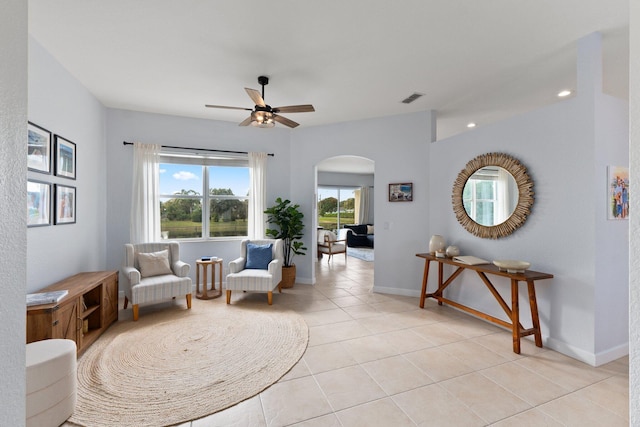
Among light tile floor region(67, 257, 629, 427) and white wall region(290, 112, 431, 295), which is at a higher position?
white wall region(290, 112, 431, 295)

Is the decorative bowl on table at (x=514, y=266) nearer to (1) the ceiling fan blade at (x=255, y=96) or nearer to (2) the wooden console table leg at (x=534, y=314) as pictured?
(2) the wooden console table leg at (x=534, y=314)

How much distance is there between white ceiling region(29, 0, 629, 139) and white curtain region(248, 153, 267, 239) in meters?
1.26

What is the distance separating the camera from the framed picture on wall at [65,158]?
9.86 ft

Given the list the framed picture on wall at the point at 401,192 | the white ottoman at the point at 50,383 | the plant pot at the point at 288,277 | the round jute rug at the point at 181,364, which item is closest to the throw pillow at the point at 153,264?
the round jute rug at the point at 181,364

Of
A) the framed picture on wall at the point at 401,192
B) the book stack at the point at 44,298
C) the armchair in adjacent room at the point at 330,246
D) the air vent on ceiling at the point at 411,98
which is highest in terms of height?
the air vent on ceiling at the point at 411,98

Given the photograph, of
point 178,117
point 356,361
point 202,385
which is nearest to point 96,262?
point 178,117

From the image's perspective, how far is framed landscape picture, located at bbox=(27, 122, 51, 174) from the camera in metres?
2.56

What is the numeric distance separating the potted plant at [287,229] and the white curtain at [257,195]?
180 millimetres

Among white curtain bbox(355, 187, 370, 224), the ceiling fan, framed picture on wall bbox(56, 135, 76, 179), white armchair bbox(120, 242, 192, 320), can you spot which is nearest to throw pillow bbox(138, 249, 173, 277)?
white armchair bbox(120, 242, 192, 320)

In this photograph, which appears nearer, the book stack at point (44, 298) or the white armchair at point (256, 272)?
the book stack at point (44, 298)

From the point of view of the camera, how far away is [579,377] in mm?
2344

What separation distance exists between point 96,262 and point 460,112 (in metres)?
5.77

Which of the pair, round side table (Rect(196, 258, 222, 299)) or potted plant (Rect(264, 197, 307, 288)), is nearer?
round side table (Rect(196, 258, 222, 299))

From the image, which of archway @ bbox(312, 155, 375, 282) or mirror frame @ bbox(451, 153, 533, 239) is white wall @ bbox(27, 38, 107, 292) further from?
archway @ bbox(312, 155, 375, 282)
